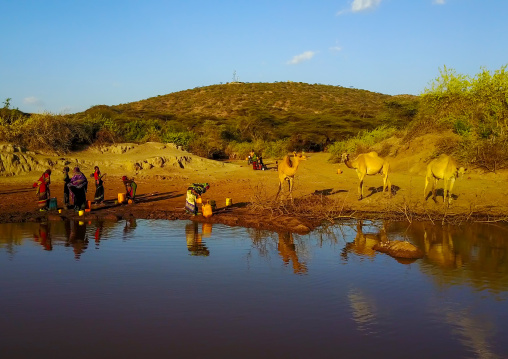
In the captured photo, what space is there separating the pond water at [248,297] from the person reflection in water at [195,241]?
0.19 ft

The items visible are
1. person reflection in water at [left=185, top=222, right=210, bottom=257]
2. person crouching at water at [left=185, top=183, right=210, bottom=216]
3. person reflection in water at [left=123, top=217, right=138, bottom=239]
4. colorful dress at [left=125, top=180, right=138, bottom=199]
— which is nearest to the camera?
person reflection in water at [left=185, top=222, right=210, bottom=257]

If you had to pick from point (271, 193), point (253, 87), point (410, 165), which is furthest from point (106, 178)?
point (253, 87)

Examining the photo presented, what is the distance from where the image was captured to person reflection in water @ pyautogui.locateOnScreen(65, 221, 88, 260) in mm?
10062

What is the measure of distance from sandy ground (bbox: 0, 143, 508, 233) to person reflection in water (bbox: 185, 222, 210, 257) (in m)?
0.97

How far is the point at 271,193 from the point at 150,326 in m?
12.5

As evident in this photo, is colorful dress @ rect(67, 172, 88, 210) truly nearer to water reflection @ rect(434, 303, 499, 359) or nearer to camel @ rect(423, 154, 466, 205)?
camel @ rect(423, 154, 466, 205)

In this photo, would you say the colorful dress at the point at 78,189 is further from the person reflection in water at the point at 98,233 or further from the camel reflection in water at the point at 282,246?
the camel reflection in water at the point at 282,246

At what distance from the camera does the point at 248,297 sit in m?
7.22

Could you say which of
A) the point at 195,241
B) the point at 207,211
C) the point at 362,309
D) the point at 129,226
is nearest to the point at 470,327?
the point at 362,309

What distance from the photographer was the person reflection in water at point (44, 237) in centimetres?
1045

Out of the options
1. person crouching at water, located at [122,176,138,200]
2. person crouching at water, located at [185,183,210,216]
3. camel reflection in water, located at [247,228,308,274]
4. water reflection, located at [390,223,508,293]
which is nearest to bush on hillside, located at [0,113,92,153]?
person crouching at water, located at [122,176,138,200]

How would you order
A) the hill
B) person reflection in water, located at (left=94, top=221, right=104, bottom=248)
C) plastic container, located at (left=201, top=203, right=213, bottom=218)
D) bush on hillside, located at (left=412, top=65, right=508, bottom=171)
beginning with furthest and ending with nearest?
the hill, bush on hillside, located at (left=412, top=65, right=508, bottom=171), plastic container, located at (left=201, top=203, right=213, bottom=218), person reflection in water, located at (left=94, top=221, right=104, bottom=248)

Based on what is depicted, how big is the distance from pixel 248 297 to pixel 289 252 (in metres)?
2.99

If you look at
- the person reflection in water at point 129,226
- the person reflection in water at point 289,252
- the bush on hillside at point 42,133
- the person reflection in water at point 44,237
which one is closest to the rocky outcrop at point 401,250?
the person reflection in water at point 289,252
